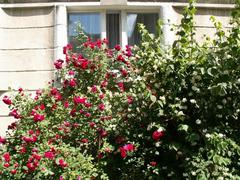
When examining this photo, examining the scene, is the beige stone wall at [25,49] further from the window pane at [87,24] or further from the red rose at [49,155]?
the red rose at [49,155]

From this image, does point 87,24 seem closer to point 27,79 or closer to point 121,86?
point 27,79

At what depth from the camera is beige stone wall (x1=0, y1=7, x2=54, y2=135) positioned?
743cm

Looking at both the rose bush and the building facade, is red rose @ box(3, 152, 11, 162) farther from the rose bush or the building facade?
the building facade

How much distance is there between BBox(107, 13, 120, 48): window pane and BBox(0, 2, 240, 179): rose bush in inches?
79.3

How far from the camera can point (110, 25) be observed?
786cm

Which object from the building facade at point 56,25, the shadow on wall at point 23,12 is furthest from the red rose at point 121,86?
the shadow on wall at point 23,12

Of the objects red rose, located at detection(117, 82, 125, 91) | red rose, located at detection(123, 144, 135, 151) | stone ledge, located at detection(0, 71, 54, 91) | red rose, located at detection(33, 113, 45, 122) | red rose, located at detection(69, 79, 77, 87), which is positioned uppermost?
stone ledge, located at detection(0, 71, 54, 91)

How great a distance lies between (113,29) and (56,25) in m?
1.03

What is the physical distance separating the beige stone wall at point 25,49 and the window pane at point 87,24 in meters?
0.38

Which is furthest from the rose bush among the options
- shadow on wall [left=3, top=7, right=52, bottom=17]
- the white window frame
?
shadow on wall [left=3, top=7, right=52, bottom=17]

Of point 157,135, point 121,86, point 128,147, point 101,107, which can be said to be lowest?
point 128,147

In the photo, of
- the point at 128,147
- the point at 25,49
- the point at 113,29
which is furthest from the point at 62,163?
the point at 113,29

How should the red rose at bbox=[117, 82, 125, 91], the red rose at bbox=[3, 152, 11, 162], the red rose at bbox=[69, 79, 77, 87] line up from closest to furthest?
the red rose at bbox=[3, 152, 11, 162], the red rose at bbox=[117, 82, 125, 91], the red rose at bbox=[69, 79, 77, 87]

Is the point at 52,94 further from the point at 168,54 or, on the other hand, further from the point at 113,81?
the point at 168,54
